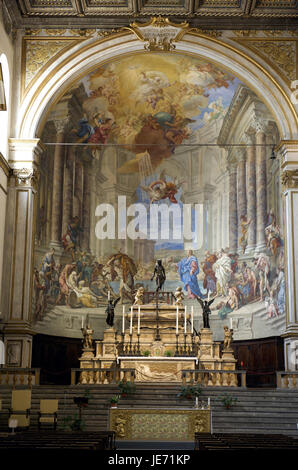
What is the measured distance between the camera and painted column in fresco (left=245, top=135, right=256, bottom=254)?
1028 inches

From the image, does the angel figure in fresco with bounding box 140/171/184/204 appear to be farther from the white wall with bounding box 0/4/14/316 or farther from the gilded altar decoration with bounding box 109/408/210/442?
the gilded altar decoration with bounding box 109/408/210/442

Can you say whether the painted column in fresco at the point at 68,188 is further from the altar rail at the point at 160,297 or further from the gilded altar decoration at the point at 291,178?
the gilded altar decoration at the point at 291,178

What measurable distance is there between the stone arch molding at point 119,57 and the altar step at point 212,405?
381 inches

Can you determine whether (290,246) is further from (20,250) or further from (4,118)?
(4,118)

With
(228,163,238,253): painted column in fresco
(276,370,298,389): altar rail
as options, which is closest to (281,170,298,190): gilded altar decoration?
(228,163,238,253): painted column in fresco

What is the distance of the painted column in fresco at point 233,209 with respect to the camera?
26.8 metres

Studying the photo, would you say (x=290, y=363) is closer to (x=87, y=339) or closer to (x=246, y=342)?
(x=246, y=342)

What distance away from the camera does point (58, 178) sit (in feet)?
86.9

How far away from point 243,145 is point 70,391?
1197 centimetres

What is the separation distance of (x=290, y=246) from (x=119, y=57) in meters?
9.17

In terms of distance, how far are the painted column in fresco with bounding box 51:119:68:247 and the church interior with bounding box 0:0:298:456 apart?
60 mm

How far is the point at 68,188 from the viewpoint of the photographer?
87.8ft

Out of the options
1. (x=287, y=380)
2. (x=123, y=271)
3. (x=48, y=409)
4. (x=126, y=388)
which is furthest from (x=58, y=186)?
(x=48, y=409)

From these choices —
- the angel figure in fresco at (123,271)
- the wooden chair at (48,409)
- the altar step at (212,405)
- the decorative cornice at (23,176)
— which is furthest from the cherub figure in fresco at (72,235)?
the wooden chair at (48,409)
